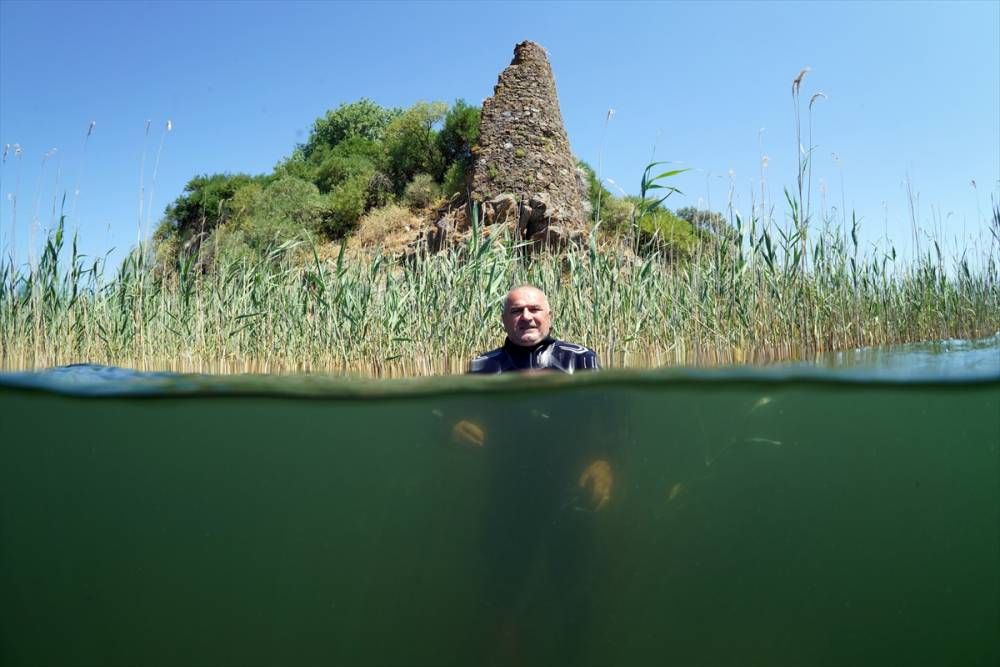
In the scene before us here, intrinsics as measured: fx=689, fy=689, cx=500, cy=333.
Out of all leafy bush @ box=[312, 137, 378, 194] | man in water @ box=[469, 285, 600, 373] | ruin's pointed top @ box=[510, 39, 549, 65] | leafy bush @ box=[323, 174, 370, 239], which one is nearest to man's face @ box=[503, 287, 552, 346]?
man in water @ box=[469, 285, 600, 373]

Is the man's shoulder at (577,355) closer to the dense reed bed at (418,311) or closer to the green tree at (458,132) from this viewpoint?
the dense reed bed at (418,311)

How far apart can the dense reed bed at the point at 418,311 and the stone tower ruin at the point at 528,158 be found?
10778mm

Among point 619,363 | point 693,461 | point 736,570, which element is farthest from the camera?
point 619,363

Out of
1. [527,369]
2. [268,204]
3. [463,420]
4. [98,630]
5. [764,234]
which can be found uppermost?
[268,204]

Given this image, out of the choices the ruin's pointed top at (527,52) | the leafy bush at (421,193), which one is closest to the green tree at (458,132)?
the leafy bush at (421,193)

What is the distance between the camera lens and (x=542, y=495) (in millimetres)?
5926

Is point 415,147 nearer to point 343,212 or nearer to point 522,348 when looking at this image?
point 343,212

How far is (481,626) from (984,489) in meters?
5.45

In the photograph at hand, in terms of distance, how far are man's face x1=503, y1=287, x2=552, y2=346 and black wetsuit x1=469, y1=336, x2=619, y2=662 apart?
174mm

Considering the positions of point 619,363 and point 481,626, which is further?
point 619,363

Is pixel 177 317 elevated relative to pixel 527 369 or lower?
elevated

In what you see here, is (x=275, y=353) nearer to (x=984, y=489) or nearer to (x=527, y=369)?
(x=527, y=369)

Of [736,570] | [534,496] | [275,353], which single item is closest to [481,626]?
[534,496]

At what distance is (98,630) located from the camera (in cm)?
675
